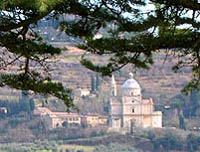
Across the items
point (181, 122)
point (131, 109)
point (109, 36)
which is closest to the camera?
point (109, 36)

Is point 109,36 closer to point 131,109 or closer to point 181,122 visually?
point 181,122

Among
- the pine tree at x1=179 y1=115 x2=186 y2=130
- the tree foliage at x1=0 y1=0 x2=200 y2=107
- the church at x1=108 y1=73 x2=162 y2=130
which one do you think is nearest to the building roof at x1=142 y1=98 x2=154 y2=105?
the church at x1=108 y1=73 x2=162 y2=130

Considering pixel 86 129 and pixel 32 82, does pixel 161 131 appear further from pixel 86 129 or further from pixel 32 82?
pixel 32 82

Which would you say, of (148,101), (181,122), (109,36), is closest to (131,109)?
(148,101)

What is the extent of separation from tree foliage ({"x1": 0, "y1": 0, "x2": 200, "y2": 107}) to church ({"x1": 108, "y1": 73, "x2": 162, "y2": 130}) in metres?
85.4

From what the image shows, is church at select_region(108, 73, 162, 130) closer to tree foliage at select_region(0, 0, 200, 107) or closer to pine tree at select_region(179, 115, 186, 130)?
pine tree at select_region(179, 115, 186, 130)

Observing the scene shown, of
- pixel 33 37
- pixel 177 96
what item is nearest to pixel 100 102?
pixel 177 96

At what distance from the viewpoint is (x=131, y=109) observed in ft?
333

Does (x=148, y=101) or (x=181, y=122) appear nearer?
(x=181, y=122)

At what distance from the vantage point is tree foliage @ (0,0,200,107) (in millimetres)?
11609

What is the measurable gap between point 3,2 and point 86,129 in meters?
87.0

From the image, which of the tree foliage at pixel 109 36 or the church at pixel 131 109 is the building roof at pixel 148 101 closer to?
the church at pixel 131 109

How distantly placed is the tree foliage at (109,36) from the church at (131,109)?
85375 mm

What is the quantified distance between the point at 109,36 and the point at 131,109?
88.2 m
